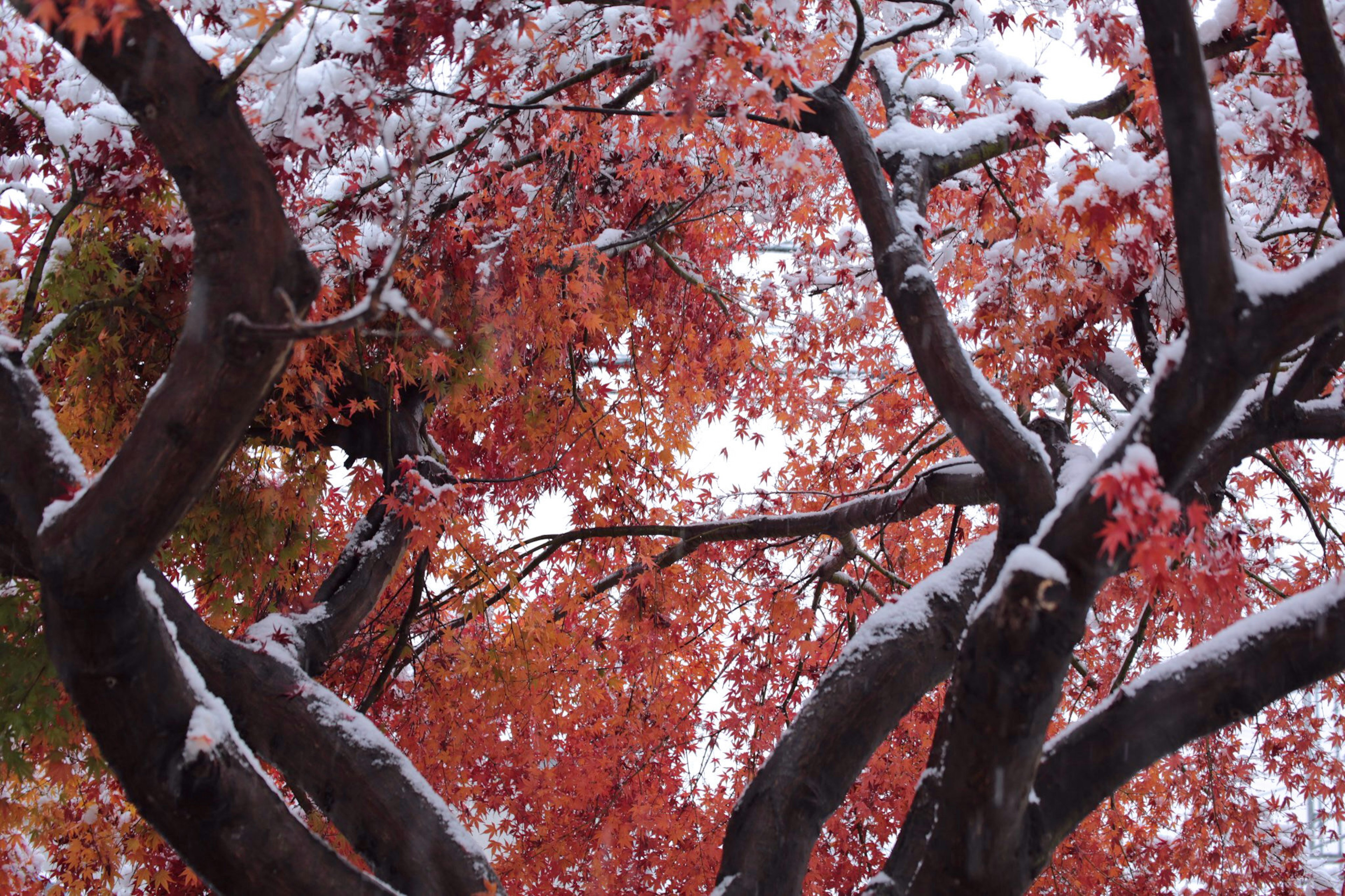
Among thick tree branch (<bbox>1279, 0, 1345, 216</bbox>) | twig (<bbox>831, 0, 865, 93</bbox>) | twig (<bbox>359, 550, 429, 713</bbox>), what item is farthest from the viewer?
twig (<bbox>359, 550, 429, 713</bbox>)

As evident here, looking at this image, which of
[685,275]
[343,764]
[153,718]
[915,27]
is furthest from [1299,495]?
[153,718]

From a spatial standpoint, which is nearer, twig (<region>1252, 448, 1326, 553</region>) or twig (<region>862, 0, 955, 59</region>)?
twig (<region>862, 0, 955, 59</region>)

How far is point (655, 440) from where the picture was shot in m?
6.57

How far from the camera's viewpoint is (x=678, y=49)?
2691mm

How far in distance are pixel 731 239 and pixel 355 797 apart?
19.2ft

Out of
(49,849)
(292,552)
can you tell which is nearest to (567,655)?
(292,552)

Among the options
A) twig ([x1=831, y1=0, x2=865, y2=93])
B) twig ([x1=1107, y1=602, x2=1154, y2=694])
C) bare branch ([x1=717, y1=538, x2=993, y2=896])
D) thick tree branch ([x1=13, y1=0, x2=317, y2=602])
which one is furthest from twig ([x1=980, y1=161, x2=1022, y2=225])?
thick tree branch ([x1=13, y1=0, x2=317, y2=602])

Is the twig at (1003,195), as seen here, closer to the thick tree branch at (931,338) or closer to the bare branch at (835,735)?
the thick tree branch at (931,338)

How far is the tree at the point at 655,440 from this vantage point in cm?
220

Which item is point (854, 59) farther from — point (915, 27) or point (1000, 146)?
point (1000, 146)

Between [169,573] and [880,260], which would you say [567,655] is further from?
[880,260]

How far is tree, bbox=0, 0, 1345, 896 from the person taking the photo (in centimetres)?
220

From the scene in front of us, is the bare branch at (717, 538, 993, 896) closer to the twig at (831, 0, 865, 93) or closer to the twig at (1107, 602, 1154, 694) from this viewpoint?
the twig at (1107, 602, 1154, 694)

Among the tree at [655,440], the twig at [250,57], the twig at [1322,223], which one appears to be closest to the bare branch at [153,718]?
the tree at [655,440]
